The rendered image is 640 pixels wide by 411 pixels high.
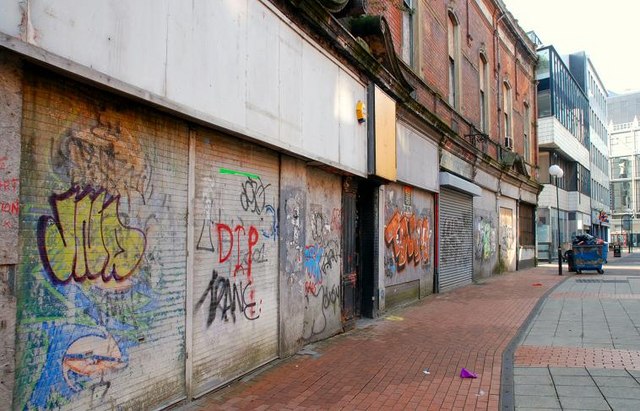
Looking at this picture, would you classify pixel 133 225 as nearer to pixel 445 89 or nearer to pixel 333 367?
pixel 333 367

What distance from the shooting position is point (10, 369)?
317cm

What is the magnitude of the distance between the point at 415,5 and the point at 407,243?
6006 millimetres

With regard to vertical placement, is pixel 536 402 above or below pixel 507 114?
below

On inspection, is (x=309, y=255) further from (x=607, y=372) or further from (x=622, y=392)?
(x=622, y=392)

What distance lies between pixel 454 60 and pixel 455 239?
5.61 metres

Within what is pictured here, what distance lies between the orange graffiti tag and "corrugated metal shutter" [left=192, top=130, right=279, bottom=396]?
4.37m

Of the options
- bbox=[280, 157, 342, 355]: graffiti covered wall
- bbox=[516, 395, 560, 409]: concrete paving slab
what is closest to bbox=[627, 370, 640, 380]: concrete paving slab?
bbox=[516, 395, 560, 409]: concrete paving slab

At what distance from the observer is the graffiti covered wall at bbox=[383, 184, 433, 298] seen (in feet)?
33.8

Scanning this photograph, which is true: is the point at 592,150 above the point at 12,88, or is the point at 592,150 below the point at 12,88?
above

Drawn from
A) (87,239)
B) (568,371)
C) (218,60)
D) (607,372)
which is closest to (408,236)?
(568,371)

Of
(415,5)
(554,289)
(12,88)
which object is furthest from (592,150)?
(12,88)

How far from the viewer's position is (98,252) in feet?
12.6

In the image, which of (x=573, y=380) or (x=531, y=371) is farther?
(x=531, y=371)

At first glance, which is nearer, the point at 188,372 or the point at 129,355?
the point at 129,355
